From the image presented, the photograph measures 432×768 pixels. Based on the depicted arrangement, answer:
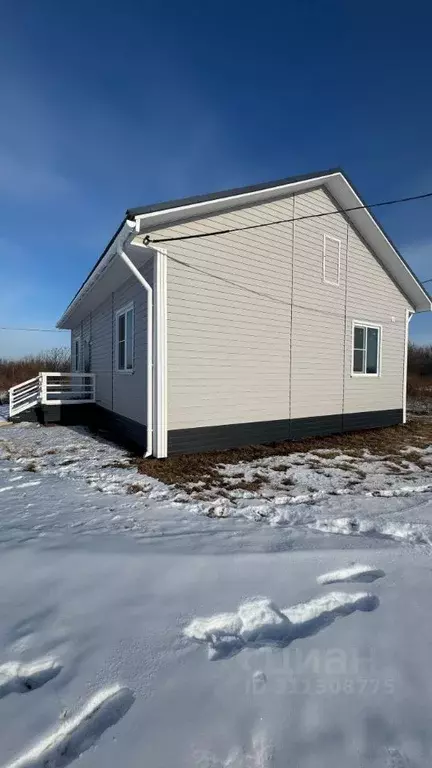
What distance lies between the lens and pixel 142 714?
148 centimetres

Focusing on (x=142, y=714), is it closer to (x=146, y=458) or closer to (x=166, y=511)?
(x=166, y=511)

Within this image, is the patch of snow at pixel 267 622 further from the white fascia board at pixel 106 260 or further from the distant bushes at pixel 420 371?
the distant bushes at pixel 420 371

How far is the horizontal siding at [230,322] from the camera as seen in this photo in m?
6.31

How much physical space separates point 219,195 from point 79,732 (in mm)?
6590

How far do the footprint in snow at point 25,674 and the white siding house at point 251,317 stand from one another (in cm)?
440

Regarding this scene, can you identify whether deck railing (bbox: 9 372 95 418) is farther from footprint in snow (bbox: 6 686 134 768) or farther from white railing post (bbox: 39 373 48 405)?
footprint in snow (bbox: 6 686 134 768)

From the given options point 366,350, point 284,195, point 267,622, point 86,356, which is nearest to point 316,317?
point 366,350

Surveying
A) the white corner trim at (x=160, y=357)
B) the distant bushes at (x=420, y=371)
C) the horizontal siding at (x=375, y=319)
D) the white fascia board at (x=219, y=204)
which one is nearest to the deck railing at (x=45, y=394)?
the white corner trim at (x=160, y=357)

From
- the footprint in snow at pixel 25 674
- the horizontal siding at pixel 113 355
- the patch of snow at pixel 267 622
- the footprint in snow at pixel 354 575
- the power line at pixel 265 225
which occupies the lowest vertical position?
the footprint in snow at pixel 354 575

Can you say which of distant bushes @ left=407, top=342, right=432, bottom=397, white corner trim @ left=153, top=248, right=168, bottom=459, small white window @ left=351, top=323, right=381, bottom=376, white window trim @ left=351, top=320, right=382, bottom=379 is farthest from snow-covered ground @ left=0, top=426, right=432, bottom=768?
distant bushes @ left=407, top=342, right=432, bottom=397

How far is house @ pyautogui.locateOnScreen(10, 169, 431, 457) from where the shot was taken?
6.19 metres

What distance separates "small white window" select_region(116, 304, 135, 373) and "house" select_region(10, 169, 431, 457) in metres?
0.05

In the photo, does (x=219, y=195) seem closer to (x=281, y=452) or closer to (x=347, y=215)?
(x=347, y=215)

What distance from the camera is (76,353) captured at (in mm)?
15523
